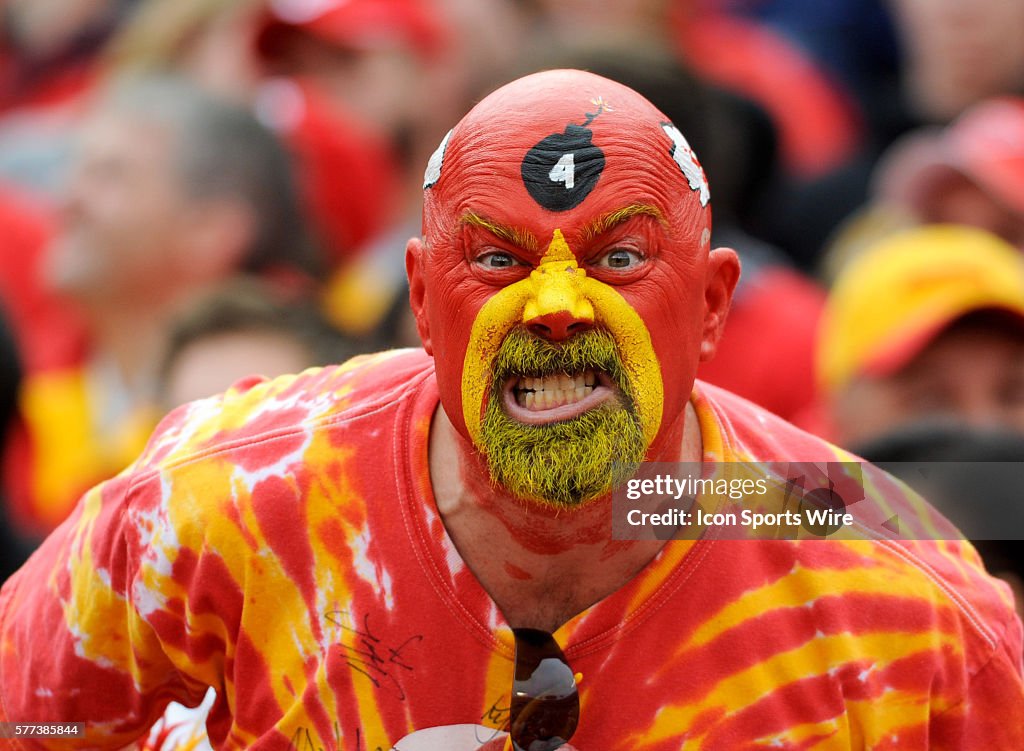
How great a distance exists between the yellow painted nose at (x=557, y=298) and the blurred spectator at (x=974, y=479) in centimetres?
148

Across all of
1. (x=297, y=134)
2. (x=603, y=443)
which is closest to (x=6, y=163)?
(x=297, y=134)

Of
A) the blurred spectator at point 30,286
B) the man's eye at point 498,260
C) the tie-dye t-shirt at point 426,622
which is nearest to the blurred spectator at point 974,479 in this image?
the tie-dye t-shirt at point 426,622

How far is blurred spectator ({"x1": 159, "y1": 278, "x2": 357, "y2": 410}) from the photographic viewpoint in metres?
5.00

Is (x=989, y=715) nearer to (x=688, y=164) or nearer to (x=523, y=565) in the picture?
(x=523, y=565)

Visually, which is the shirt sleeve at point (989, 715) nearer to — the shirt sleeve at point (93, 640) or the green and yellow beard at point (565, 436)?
the green and yellow beard at point (565, 436)

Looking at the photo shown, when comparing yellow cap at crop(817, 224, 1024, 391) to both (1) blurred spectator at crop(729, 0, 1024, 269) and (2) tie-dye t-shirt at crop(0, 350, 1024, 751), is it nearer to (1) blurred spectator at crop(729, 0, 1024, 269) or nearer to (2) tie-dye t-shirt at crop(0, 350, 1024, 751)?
(1) blurred spectator at crop(729, 0, 1024, 269)

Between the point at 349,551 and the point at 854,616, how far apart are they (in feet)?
2.79

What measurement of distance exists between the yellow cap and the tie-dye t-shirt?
1.95m

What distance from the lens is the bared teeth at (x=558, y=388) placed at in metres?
2.95

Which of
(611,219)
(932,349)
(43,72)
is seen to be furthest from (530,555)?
(43,72)

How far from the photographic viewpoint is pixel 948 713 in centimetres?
312

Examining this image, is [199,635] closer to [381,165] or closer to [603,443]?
[603,443]
